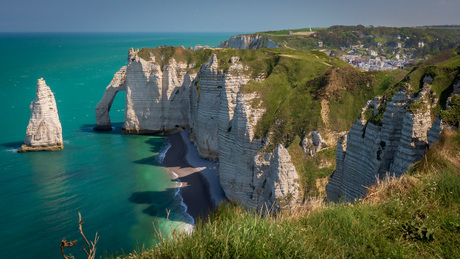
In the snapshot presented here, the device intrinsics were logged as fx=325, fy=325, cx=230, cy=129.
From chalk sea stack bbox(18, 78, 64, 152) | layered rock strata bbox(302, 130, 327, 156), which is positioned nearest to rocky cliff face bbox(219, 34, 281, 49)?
chalk sea stack bbox(18, 78, 64, 152)

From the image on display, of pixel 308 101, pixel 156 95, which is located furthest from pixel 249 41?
pixel 308 101

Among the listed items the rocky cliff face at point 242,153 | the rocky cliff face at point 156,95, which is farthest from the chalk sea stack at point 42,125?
the rocky cliff face at point 242,153

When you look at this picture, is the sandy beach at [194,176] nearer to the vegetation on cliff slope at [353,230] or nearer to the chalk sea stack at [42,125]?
the chalk sea stack at [42,125]

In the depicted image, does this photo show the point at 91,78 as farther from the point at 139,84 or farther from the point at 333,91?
the point at 333,91

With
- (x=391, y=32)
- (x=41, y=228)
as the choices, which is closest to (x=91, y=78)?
(x=41, y=228)

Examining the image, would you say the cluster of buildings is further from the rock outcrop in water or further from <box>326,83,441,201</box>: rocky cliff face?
<box>326,83,441,201</box>: rocky cliff face
